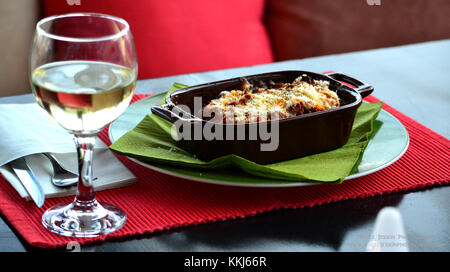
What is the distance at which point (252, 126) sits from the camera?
79 centimetres

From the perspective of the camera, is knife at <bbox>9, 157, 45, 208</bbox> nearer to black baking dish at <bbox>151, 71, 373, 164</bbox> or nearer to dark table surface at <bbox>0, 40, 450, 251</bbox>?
dark table surface at <bbox>0, 40, 450, 251</bbox>

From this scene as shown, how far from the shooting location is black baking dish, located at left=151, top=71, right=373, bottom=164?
0.81 meters

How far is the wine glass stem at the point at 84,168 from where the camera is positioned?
669 mm

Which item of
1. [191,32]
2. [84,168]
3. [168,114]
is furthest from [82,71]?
[191,32]

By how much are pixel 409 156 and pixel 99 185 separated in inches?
18.9

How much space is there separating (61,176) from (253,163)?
0.26m

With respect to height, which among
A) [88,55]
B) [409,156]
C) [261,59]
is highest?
[88,55]

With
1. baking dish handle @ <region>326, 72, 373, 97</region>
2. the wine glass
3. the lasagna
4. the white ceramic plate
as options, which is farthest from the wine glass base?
baking dish handle @ <region>326, 72, 373, 97</region>

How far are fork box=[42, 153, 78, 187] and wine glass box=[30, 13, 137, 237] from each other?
12 centimetres

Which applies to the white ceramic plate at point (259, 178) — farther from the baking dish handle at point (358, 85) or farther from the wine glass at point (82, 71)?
the wine glass at point (82, 71)

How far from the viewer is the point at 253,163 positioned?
29.6 inches

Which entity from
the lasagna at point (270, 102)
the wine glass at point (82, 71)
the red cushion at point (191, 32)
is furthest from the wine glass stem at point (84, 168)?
the red cushion at point (191, 32)
